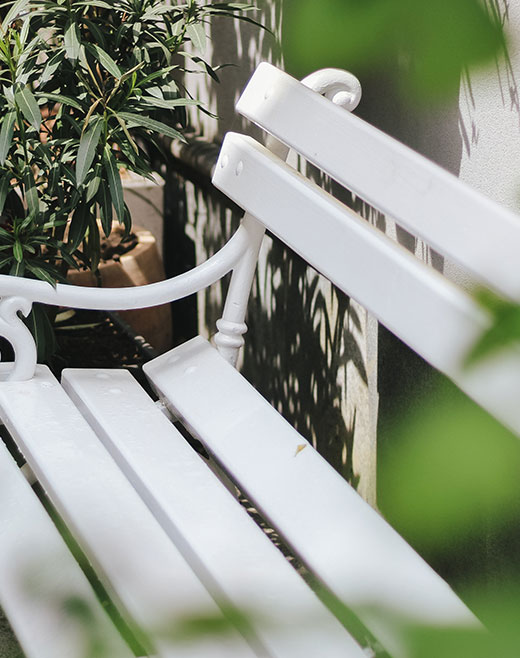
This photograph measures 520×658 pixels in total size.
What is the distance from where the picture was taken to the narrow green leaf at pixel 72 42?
6.03 ft

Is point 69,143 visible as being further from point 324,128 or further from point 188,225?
point 188,225

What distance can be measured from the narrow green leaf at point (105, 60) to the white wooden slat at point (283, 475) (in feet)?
2.10

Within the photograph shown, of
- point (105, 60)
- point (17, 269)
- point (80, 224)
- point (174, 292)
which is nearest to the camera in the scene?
point (174, 292)

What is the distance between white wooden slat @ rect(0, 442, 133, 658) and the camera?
11.5 inches

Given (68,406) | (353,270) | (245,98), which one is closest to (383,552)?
(353,270)

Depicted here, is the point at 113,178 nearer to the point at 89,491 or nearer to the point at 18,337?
the point at 18,337

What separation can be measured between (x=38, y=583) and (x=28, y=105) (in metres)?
1.56

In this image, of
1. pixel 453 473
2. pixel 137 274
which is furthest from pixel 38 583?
pixel 137 274

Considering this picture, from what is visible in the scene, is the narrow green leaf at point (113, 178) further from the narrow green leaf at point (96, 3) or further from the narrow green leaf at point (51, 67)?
the narrow green leaf at point (96, 3)

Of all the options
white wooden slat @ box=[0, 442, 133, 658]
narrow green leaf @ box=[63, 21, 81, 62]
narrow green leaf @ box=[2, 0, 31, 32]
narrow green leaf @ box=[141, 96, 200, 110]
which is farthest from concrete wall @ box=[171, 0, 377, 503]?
white wooden slat @ box=[0, 442, 133, 658]

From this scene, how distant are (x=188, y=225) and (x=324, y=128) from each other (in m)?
2.07

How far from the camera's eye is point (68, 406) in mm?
1461

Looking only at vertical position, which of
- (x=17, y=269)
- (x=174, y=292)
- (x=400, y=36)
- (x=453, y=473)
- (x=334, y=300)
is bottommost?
(x=334, y=300)

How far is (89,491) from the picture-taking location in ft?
3.97
